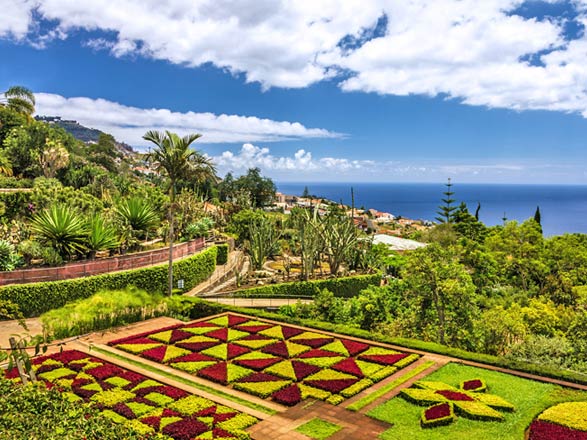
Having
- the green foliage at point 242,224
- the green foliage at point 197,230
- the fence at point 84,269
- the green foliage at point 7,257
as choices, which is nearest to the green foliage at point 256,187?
the green foliage at point 242,224

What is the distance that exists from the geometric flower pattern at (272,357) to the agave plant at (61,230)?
27.9ft

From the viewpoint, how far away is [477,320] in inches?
773

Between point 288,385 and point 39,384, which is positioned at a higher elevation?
point 39,384

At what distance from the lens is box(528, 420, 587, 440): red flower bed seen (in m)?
11.2

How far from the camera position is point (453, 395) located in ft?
43.5

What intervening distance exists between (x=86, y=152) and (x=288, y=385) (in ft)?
329

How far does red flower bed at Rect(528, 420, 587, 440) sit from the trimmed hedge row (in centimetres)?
343

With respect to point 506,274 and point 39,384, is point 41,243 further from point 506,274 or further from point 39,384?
point 506,274

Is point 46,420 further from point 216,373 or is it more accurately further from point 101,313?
point 101,313

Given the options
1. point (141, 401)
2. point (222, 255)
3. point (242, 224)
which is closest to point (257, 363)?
point (141, 401)

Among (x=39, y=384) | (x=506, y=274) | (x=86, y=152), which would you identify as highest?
(x=86, y=152)

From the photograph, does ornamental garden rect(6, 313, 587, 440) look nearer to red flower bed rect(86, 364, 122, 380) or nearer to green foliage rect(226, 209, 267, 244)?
red flower bed rect(86, 364, 122, 380)

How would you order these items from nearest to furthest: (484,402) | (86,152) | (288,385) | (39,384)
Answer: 1. (39,384)
2. (484,402)
3. (288,385)
4. (86,152)

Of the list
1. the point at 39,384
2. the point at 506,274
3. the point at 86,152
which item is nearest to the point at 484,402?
the point at 39,384
